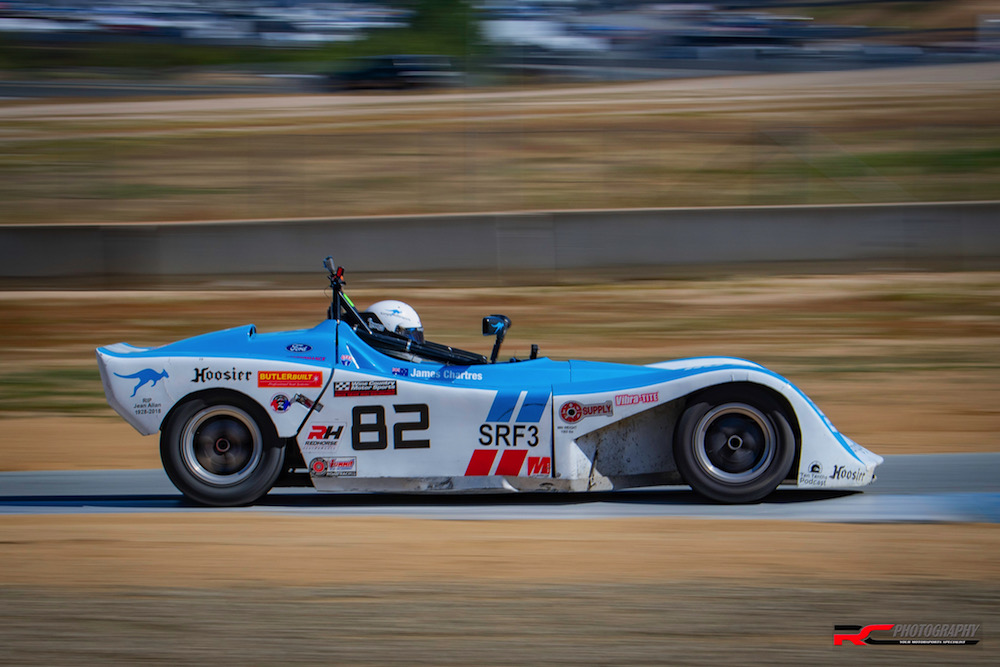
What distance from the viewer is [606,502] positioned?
6.28 m

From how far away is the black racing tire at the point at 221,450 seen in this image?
6.06m

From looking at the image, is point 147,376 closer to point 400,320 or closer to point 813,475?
point 400,320

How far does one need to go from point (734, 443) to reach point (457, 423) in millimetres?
1595

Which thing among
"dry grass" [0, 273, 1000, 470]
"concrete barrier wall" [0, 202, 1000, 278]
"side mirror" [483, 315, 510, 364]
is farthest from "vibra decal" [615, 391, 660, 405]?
"concrete barrier wall" [0, 202, 1000, 278]

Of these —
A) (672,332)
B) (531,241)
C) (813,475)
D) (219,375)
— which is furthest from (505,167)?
(813,475)

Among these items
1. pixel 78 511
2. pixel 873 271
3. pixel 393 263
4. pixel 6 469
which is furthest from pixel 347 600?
pixel 873 271

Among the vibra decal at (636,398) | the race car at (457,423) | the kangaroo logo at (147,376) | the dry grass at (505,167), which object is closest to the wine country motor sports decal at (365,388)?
the race car at (457,423)

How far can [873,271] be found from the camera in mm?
14766

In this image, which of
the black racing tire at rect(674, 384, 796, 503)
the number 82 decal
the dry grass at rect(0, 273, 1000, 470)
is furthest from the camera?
the dry grass at rect(0, 273, 1000, 470)

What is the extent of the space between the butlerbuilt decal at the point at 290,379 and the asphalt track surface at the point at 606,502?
0.77 metres

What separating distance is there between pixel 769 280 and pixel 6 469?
10415 mm

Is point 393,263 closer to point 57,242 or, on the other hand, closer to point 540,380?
point 57,242

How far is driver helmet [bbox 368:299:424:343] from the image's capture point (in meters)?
6.67

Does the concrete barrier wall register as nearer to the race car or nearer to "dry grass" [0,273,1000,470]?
"dry grass" [0,273,1000,470]
